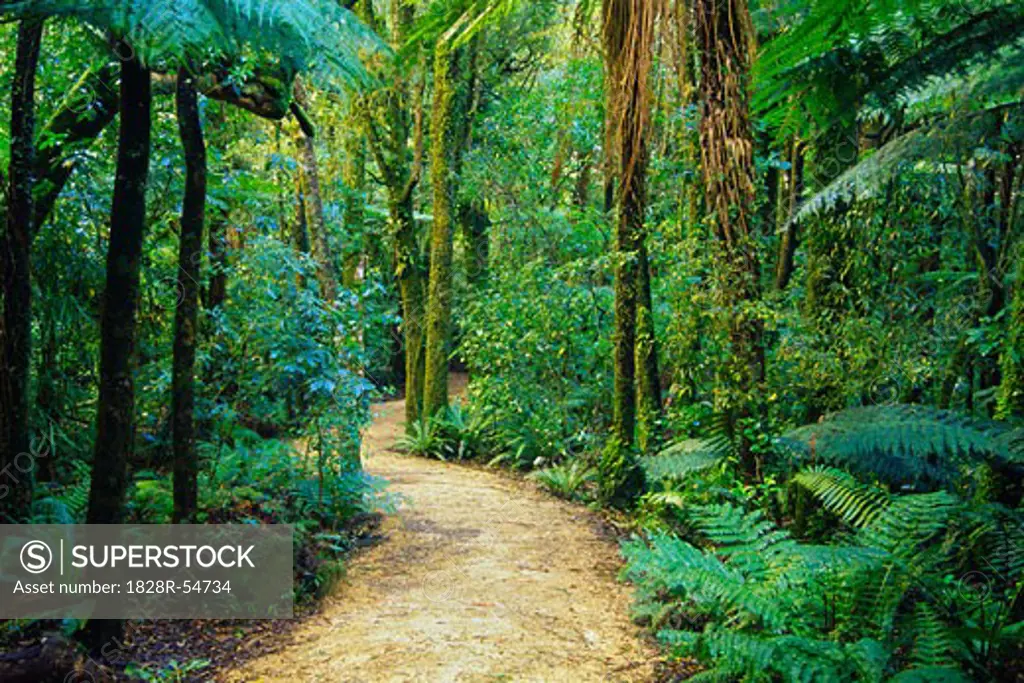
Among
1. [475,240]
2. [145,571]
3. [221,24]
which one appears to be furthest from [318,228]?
[475,240]

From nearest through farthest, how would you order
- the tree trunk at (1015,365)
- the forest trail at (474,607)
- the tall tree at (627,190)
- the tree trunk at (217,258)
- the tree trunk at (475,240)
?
the tree trunk at (1015,365) < the forest trail at (474,607) < the tall tree at (627,190) < the tree trunk at (217,258) < the tree trunk at (475,240)

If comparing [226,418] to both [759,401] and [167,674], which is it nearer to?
[167,674]

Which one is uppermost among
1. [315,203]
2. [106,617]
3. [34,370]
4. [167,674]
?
[315,203]

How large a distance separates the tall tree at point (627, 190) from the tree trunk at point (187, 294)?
267cm

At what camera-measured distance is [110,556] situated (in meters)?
4.38

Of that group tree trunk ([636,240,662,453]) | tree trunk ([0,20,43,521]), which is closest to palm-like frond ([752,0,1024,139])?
tree trunk ([0,20,43,521])

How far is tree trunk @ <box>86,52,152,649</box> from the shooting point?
378 centimetres

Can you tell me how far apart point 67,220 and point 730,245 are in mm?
4700

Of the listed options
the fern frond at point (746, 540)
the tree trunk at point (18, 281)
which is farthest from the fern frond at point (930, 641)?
the tree trunk at point (18, 281)

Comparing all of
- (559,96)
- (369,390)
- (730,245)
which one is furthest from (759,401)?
(559,96)

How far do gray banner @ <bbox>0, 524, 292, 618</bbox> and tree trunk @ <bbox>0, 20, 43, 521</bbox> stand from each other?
0.38m

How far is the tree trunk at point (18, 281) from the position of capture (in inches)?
171

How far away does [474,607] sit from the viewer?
5.07 metres

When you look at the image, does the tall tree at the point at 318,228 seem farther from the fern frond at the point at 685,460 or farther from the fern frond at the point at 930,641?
the fern frond at the point at 930,641
